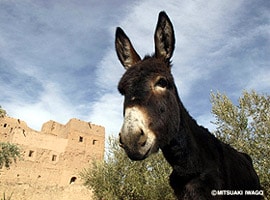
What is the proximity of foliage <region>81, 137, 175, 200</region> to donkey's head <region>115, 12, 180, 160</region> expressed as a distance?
1532cm

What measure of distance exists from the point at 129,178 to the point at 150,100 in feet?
Answer: 59.7

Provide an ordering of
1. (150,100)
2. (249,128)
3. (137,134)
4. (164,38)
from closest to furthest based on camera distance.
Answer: (137,134) < (150,100) < (164,38) < (249,128)

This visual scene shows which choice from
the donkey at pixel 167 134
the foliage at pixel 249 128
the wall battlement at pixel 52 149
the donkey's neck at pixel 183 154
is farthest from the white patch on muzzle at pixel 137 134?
the wall battlement at pixel 52 149

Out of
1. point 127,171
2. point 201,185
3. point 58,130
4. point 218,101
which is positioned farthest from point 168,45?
point 58,130

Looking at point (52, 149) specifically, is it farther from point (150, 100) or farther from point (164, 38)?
point (150, 100)

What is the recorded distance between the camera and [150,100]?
2605mm

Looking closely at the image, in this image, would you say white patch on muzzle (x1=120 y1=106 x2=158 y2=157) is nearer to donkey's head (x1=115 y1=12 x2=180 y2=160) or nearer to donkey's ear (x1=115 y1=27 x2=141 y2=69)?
donkey's head (x1=115 y1=12 x2=180 y2=160)

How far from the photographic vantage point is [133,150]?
2213 millimetres

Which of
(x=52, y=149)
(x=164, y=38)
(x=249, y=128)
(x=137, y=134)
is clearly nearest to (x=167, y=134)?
(x=137, y=134)

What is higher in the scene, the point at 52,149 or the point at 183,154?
the point at 52,149

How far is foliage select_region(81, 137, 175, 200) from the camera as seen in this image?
17.5 m

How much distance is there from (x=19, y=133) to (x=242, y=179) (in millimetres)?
49014

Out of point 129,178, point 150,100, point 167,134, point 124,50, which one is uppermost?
point 129,178

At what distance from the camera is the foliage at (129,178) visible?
1747 cm
